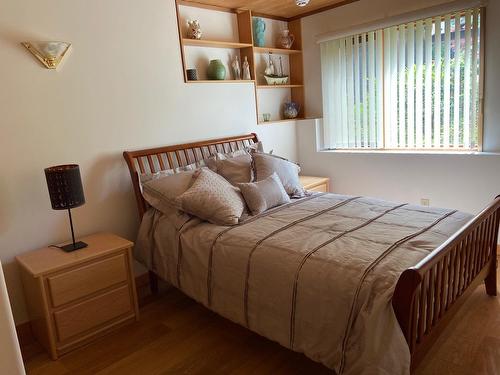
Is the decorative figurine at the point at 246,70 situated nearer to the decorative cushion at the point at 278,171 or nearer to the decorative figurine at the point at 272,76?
the decorative figurine at the point at 272,76

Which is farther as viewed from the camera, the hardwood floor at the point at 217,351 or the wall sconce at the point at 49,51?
the wall sconce at the point at 49,51

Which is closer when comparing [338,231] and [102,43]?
[338,231]

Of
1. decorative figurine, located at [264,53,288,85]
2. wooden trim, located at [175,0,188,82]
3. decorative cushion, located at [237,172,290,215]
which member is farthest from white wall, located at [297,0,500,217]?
wooden trim, located at [175,0,188,82]

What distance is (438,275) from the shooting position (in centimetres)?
178

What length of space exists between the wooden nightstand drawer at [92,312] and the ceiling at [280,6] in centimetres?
253

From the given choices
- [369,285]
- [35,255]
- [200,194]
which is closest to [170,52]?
[200,194]

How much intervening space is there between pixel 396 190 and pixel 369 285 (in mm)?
2373

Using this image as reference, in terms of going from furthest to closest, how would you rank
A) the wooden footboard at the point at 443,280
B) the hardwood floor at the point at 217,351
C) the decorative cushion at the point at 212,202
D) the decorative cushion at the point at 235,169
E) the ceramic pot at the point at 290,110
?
the ceramic pot at the point at 290,110 → the decorative cushion at the point at 235,169 → the decorative cushion at the point at 212,202 → the hardwood floor at the point at 217,351 → the wooden footboard at the point at 443,280

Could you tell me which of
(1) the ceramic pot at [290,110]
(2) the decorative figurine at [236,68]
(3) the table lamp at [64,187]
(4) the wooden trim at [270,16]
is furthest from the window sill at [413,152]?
(3) the table lamp at [64,187]

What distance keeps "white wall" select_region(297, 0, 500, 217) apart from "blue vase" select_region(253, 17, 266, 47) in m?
0.59

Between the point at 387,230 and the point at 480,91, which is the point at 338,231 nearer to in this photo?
the point at 387,230

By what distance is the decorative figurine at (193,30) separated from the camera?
327cm

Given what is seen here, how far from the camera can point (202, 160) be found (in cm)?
321

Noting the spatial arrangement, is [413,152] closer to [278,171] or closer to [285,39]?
[278,171]
